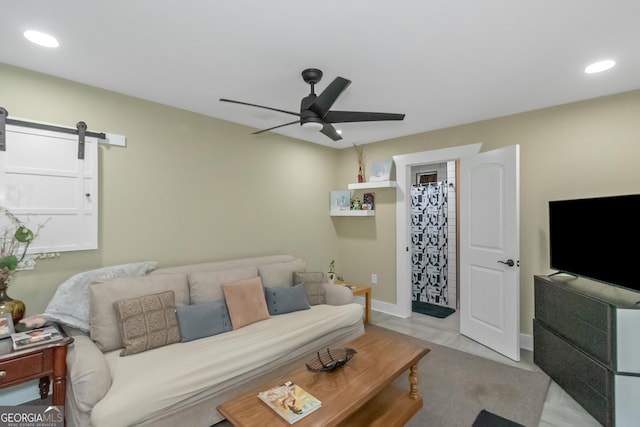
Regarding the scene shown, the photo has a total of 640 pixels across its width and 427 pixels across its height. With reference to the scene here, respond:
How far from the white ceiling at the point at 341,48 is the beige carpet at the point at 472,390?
2.48m

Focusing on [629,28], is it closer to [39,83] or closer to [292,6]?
[292,6]

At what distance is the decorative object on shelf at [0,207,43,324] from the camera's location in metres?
1.99

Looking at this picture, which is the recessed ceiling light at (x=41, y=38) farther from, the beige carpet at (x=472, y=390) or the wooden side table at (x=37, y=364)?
the beige carpet at (x=472, y=390)

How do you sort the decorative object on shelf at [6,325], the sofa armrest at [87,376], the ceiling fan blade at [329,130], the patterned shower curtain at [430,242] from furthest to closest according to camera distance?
the patterned shower curtain at [430,242] → the ceiling fan blade at [329,130] → the decorative object on shelf at [6,325] → the sofa armrest at [87,376]

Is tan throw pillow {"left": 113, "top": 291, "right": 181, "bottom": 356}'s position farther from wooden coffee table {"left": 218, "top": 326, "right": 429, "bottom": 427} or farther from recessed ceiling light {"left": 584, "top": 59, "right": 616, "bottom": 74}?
recessed ceiling light {"left": 584, "top": 59, "right": 616, "bottom": 74}

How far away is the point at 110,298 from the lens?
2.24 metres

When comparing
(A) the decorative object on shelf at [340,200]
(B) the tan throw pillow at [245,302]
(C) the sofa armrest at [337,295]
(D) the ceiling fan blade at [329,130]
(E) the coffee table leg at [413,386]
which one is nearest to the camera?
(E) the coffee table leg at [413,386]

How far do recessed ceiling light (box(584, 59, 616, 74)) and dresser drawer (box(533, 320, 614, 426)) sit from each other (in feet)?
6.91

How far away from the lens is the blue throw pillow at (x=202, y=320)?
2396 mm

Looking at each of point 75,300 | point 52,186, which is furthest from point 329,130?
point 75,300

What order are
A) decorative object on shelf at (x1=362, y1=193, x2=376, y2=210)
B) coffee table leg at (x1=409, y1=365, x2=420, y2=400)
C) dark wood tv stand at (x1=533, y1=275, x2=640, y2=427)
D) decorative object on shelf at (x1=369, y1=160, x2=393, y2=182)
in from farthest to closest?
decorative object on shelf at (x1=362, y1=193, x2=376, y2=210)
decorative object on shelf at (x1=369, y1=160, x2=393, y2=182)
coffee table leg at (x1=409, y1=365, x2=420, y2=400)
dark wood tv stand at (x1=533, y1=275, x2=640, y2=427)

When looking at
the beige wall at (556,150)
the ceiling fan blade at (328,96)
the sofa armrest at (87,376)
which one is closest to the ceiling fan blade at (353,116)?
the ceiling fan blade at (328,96)

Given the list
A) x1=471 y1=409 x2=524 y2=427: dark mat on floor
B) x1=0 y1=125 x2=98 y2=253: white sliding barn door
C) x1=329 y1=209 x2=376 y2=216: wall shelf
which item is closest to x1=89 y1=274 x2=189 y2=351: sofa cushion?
x1=0 y1=125 x2=98 y2=253: white sliding barn door

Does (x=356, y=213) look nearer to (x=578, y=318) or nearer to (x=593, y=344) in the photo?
(x=578, y=318)
